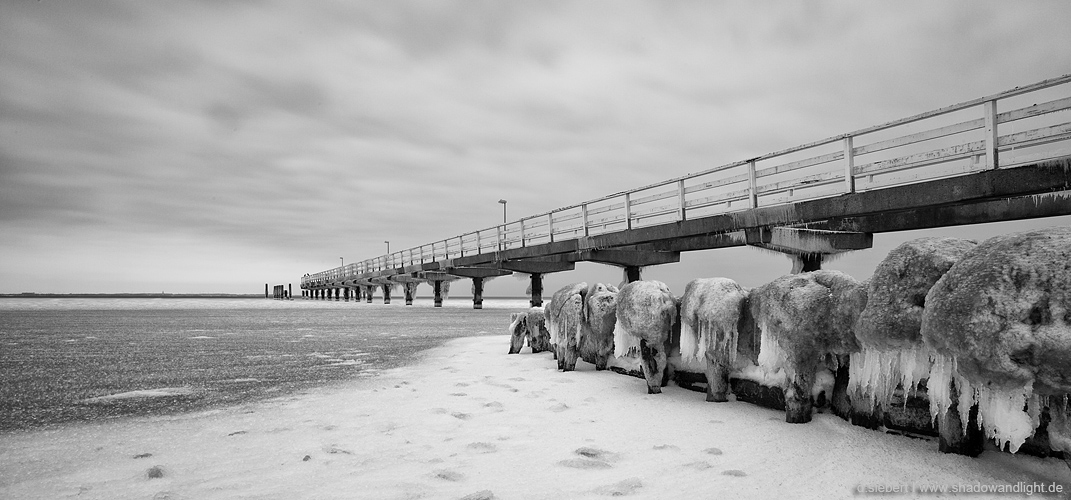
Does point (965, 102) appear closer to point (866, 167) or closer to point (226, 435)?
point (866, 167)

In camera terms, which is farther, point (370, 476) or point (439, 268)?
point (439, 268)

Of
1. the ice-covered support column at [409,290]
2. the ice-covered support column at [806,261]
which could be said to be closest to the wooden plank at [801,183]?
the ice-covered support column at [806,261]

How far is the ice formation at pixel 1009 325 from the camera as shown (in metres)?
1.98

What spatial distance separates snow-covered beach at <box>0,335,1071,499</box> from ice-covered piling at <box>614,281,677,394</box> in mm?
325

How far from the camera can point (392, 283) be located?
39.5 metres

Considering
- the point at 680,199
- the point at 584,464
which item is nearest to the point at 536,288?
the point at 680,199

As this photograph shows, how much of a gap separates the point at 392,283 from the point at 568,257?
75.1 feet

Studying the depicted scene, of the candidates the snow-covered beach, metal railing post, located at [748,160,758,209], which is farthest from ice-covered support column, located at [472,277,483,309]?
the snow-covered beach

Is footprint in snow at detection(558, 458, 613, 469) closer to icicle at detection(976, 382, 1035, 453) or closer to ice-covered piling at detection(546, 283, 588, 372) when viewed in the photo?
icicle at detection(976, 382, 1035, 453)

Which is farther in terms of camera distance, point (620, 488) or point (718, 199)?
point (718, 199)

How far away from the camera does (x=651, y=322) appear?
4.37 m

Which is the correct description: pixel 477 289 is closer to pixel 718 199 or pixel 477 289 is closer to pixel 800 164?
pixel 718 199

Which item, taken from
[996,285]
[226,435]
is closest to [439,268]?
[226,435]

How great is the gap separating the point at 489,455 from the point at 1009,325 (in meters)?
2.42
